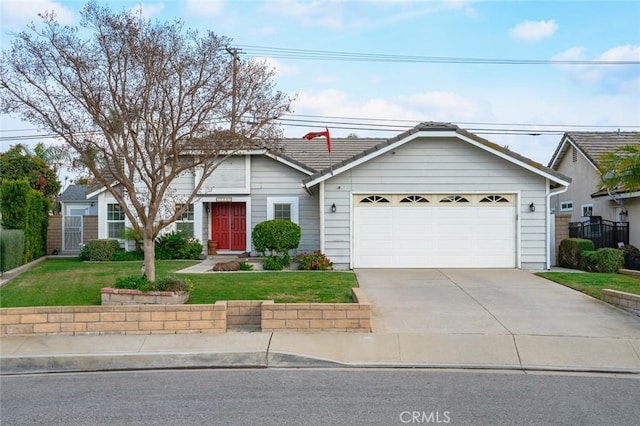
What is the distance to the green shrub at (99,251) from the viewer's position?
18.8 m

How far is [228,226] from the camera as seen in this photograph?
2034cm

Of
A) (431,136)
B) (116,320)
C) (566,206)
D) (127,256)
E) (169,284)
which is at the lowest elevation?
(116,320)

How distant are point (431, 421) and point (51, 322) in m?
6.10

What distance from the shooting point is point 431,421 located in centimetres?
503

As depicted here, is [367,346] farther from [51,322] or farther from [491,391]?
[51,322]

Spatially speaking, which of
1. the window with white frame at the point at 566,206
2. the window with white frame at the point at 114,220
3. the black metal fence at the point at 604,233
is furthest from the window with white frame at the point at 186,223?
the window with white frame at the point at 566,206

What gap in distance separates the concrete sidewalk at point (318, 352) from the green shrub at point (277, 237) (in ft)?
24.6

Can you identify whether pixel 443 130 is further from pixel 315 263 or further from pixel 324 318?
pixel 324 318

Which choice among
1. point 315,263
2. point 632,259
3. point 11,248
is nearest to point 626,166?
point 632,259

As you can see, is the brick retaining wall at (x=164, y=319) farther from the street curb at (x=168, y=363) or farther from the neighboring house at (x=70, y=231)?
the neighboring house at (x=70, y=231)

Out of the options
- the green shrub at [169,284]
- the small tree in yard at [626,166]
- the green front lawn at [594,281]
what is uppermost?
the small tree in yard at [626,166]

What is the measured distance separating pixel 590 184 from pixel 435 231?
10489 mm

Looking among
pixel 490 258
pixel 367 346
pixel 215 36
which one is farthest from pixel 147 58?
pixel 490 258

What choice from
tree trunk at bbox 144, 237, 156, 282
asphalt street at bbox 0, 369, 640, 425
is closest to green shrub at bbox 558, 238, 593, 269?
Result: asphalt street at bbox 0, 369, 640, 425
